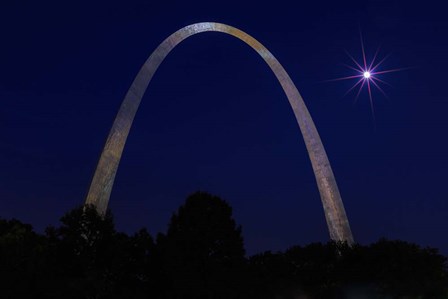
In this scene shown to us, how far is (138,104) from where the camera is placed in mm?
35000

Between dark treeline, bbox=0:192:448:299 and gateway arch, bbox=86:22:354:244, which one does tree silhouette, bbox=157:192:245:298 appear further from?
gateway arch, bbox=86:22:354:244

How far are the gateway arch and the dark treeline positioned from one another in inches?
77.7

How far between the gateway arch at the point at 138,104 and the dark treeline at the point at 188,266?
77.7 inches

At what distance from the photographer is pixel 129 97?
110 feet

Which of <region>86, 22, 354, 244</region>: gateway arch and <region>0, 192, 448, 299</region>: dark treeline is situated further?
<region>86, 22, 354, 244</region>: gateway arch

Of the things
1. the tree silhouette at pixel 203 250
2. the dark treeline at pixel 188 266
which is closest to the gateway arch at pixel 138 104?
the dark treeline at pixel 188 266

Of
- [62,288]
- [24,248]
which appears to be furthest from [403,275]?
[24,248]

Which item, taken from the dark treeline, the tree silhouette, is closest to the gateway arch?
the dark treeline

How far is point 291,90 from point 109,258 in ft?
77.9

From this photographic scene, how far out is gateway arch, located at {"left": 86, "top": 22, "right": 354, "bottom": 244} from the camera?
100 ft

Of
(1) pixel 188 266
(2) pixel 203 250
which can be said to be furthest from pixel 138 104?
(1) pixel 188 266

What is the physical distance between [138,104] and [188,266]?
12.3 meters

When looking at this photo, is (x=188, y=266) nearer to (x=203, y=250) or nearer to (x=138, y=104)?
(x=203, y=250)

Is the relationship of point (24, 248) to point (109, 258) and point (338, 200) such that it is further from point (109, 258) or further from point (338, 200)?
point (338, 200)
